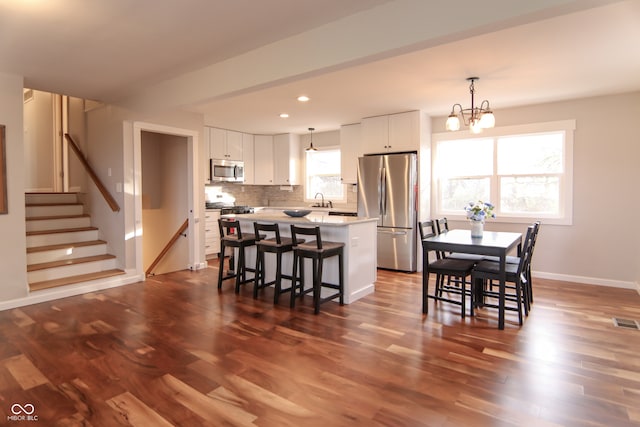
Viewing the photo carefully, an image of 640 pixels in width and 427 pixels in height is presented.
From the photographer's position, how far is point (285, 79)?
116 inches

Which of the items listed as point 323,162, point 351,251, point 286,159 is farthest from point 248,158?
point 351,251


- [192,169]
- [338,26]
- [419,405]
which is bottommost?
[419,405]

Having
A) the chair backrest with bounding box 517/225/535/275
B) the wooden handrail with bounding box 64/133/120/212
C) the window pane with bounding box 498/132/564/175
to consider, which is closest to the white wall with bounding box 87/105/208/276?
the wooden handrail with bounding box 64/133/120/212

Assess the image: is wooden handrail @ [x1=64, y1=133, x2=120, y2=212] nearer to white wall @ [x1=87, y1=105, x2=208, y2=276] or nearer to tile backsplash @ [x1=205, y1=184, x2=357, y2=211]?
white wall @ [x1=87, y1=105, x2=208, y2=276]

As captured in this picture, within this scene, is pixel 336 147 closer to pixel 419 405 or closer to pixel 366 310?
pixel 366 310

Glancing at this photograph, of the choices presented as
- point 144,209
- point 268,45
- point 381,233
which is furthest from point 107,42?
point 381,233

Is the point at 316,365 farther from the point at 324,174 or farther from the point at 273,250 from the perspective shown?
the point at 324,174

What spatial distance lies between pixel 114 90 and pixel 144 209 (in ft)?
7.98

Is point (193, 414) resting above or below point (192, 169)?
below

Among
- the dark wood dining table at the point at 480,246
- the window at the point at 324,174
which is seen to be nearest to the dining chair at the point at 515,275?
the dark wood dining table at the point at 480,246

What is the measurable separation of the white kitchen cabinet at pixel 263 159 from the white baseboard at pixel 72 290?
334cm

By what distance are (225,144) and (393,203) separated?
138 inches

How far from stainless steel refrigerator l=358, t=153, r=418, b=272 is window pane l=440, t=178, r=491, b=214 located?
0.70 metres

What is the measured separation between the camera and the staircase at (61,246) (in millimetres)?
4461
